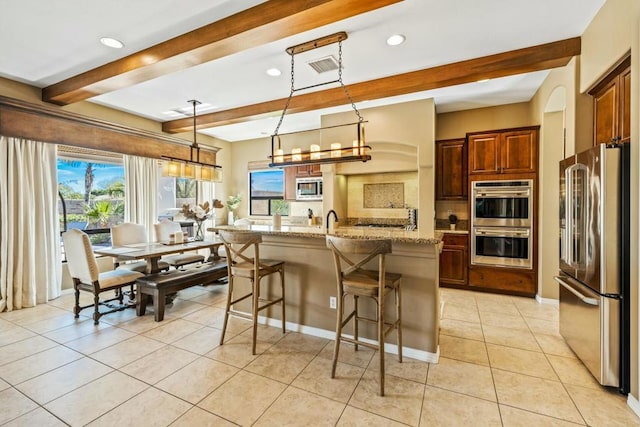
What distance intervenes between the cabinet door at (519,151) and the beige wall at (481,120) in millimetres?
424

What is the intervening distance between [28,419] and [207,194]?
5162 millimetres

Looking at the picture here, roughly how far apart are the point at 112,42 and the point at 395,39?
2.75 metres

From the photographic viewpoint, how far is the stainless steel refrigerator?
2.02 metres

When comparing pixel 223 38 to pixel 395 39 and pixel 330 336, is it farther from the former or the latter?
pixel 330 336

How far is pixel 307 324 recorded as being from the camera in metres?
3.11

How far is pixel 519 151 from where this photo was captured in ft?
13.8

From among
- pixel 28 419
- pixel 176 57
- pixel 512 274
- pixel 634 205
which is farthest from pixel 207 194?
pixel 634 205

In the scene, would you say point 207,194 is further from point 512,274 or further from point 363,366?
point 512,274

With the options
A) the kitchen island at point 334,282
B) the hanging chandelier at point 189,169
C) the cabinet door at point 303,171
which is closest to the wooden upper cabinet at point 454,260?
the kitchen island at point 334,282

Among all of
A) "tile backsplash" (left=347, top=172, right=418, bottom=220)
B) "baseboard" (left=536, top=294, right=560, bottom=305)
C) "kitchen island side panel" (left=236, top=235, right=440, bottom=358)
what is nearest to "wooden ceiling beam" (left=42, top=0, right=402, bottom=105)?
"kitchen island side panel" (left=236, top=235, right=440, bottom=358)

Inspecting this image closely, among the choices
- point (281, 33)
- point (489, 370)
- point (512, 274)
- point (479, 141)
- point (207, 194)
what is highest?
point (281, 33)

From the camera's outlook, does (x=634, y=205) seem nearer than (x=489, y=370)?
Yes

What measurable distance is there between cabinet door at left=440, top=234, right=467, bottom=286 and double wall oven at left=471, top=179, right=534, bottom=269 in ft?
0.49

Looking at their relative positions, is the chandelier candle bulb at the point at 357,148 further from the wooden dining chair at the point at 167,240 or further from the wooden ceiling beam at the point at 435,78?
the wooden dining chair at the point at 167,240
